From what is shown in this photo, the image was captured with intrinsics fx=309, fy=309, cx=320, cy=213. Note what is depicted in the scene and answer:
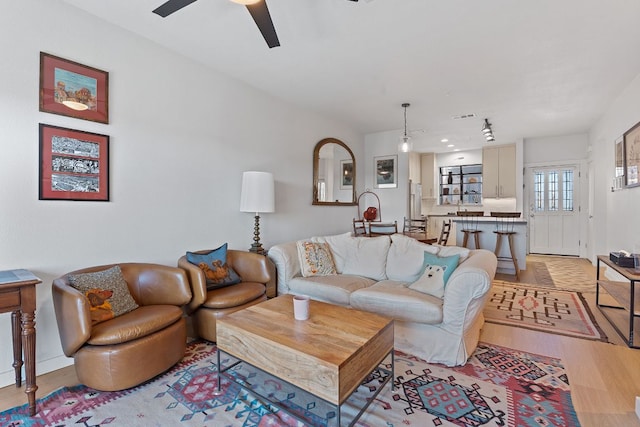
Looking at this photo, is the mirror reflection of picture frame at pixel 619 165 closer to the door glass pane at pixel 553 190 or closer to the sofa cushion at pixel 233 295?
the door glass pane at pixel 553 190

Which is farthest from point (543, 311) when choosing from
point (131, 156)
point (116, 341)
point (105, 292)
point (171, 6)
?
point (131, 156)

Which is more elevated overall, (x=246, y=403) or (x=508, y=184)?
(x=508, y=184)

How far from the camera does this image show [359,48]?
9.56ft

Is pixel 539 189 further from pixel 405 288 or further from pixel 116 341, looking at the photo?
pixel 116 341

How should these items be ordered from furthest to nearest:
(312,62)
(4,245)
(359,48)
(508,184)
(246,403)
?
(508,184)
(312,62)
(359,48)
(4,245)
(246,403)

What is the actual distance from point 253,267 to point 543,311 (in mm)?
3234

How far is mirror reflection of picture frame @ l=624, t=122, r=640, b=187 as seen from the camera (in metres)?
3.54

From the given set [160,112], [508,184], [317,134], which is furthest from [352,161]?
[508,184]

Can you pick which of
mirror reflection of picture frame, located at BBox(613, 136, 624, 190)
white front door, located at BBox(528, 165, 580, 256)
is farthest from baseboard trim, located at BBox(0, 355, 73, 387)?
white front door, located at BBox(528, 165, 580, 256)

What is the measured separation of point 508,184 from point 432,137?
2435 mm

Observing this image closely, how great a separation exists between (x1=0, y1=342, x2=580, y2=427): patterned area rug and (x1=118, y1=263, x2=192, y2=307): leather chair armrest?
537 millimetres

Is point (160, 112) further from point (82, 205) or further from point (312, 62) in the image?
point (312, 62)

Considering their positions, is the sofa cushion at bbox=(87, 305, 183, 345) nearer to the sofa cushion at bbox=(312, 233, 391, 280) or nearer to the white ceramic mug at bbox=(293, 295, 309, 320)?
the white ceramic mug at bbox=(293, 295, 309, 320)

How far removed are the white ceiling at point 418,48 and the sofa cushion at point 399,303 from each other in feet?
6.97
